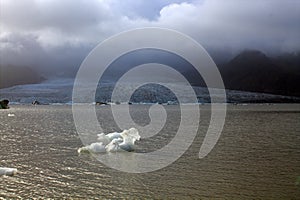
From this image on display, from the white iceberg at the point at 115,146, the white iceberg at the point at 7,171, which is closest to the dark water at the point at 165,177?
the white iceberg at the point at 7,171

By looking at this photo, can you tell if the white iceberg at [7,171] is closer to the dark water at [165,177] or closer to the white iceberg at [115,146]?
the dark water at [165,177]

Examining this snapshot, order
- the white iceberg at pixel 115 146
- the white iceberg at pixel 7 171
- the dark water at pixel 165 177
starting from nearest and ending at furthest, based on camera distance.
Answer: the dark water at pixel 165 177
the white iceberg at pixel 7 171
the white iceberg at pixel 115 146

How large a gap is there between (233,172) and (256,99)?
159 meters

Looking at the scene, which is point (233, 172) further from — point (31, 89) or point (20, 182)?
point (31, 89)

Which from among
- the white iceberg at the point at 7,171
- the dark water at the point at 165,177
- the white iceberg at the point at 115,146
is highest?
the white iceberg at the point at 115,146

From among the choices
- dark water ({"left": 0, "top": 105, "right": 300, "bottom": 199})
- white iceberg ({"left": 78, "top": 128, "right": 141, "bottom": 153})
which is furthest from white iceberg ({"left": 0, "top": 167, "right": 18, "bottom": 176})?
white iceberg ({"left": 78, "top": 128, "right": 141, "bottom": 153})

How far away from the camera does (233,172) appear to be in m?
14.8

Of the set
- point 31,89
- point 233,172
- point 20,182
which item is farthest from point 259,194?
point 31,89

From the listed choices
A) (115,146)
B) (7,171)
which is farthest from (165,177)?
(115,146)

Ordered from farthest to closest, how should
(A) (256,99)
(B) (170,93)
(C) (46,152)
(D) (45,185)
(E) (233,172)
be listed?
(A) (256,99) < (B) (170,93) < (C) (46,152) < (E) (233,172) < (D) (45,185)

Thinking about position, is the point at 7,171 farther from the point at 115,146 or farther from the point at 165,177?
the point at 115,146

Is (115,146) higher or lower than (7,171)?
higher

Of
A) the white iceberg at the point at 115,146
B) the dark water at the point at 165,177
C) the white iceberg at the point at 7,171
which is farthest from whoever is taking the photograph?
the white iceberg at the point at 115,146

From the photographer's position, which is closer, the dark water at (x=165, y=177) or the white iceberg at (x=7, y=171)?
the dark water at (x=165, y=177)
